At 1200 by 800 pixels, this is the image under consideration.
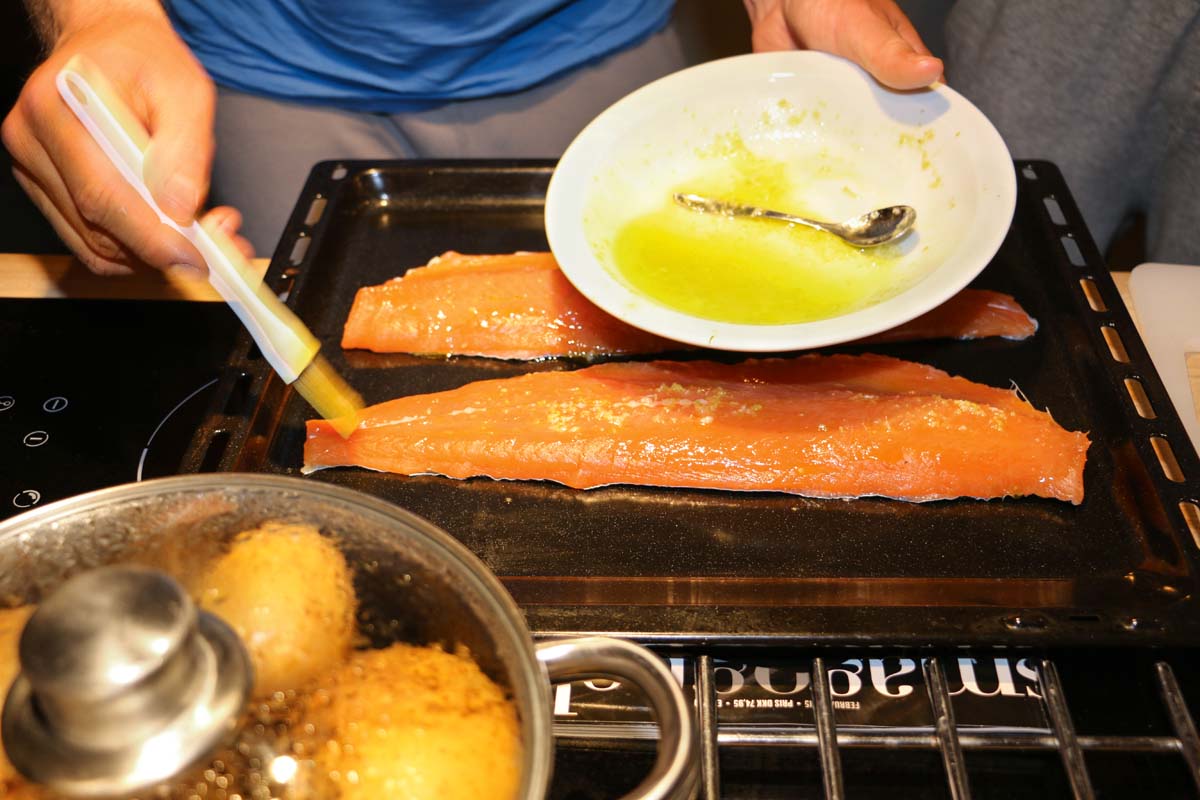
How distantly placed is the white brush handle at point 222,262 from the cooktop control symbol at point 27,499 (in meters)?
0.47

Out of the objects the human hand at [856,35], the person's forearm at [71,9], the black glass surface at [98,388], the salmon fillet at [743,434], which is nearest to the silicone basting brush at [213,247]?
the salmon fillet at [743,434]

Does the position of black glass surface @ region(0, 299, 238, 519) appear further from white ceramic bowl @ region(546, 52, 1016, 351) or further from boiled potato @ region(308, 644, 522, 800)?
boiled potato @ region(308, 644, 522, 800)

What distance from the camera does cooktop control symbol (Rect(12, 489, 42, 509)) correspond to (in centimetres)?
142

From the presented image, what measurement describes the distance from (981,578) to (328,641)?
957 millimetres

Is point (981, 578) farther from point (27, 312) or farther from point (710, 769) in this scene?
point (27, 312)

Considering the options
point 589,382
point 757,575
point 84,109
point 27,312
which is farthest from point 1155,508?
point 27,312

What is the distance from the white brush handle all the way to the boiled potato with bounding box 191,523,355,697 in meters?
0.60

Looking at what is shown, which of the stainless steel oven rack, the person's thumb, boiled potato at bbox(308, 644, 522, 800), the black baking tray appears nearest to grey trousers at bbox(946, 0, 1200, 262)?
the black baking tray

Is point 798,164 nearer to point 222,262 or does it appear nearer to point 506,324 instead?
point 506,324

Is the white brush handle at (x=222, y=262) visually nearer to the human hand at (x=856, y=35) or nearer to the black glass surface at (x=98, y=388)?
the black glass surface at (x=98, y=388)

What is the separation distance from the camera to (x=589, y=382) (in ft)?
5.25

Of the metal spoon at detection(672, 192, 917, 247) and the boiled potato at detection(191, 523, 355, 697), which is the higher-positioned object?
the boiled potato at detection(191, 523, 355, 697)

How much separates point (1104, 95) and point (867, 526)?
1427 millimetres

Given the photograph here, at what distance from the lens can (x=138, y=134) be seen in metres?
1.33
